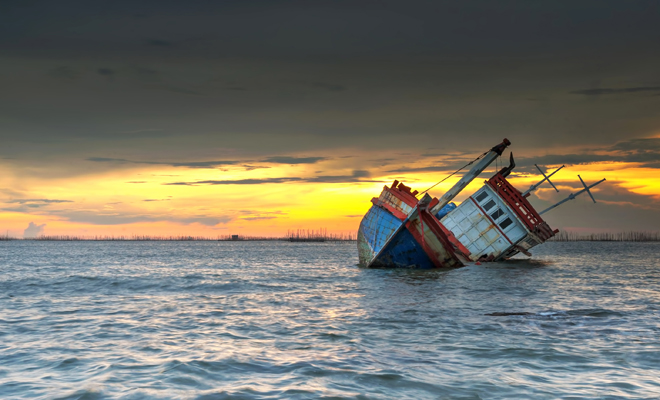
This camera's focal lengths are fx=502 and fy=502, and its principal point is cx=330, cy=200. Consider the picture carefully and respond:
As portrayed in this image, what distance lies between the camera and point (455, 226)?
3669cm

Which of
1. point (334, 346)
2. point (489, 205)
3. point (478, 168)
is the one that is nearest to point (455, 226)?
point (489, 205)

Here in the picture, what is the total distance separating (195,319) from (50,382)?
6.21 m

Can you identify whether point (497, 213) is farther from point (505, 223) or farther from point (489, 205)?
point (505, 223)

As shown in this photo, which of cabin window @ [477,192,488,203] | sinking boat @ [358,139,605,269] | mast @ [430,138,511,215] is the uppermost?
mast @ [430,138,511,215]

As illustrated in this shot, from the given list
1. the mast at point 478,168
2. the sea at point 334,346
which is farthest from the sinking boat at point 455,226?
the sea at point 334,346

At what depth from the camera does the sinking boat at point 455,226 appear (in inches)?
1123

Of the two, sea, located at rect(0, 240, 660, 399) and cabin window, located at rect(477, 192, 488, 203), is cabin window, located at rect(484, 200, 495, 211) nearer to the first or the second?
cabin window, located at rect(477, 192, 488, 203)

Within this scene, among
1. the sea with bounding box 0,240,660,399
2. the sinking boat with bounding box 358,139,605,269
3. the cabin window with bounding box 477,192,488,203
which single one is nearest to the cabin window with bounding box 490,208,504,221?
the sinking boat with bounding box 358,139,605,269

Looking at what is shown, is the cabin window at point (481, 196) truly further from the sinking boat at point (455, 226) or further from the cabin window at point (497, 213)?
the cabin window at point (497, 213)

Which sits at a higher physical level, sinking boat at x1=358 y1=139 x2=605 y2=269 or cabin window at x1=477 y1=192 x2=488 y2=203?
cabin window at x1=477 y1=192 x2=488 y2=203

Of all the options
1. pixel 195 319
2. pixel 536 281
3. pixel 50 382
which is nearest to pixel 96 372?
pixel 50 382

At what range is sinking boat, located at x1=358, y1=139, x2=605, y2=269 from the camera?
93.6 feet

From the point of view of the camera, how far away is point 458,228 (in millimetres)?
36531

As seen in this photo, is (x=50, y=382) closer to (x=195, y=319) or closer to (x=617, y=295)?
(x=195, y=319)
